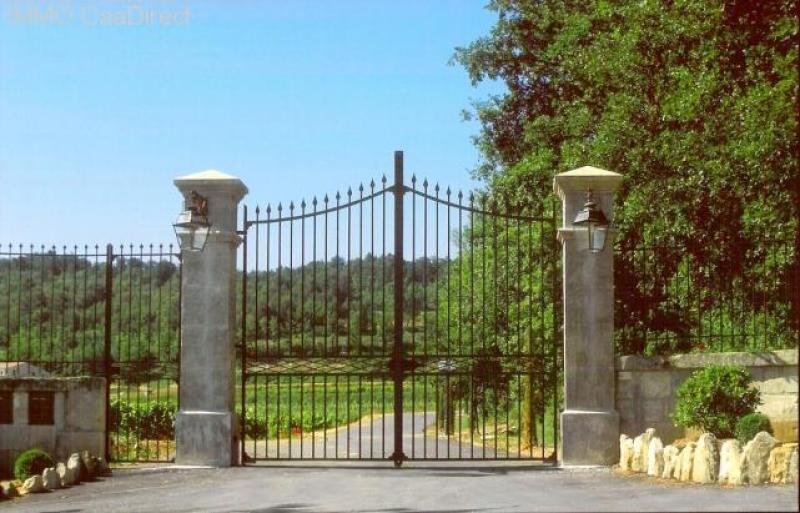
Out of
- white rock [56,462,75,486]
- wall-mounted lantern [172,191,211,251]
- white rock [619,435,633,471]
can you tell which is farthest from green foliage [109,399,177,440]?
white rock [619,435,633,471]

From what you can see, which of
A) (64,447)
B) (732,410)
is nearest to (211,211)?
(64,447)

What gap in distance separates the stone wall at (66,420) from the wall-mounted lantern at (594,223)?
5.81 metres

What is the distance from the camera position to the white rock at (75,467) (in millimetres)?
11062

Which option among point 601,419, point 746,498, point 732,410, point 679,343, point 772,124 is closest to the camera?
point 746,498

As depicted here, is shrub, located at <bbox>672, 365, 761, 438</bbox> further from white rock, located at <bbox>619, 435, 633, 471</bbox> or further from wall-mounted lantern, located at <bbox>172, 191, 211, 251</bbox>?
wall-mounted lantern, located at <bbox>172, 191, 211, 251</bbox>

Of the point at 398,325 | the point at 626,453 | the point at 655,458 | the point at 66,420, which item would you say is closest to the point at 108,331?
the point at 66,420

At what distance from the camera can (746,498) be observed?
8117 mm

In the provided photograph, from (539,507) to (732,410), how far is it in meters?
2.95

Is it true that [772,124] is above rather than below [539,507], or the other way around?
above

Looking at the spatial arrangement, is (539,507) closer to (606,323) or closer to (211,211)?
(606,323)

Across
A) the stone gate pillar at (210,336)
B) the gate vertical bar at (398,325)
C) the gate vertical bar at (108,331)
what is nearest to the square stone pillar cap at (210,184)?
the stone gate pillar at (210,336)

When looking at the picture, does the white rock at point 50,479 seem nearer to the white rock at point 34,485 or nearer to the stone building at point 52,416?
the white rock at point 34,485

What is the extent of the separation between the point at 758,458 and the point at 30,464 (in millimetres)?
7683

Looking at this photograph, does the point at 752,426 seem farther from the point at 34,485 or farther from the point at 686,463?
the point at 34,485
